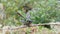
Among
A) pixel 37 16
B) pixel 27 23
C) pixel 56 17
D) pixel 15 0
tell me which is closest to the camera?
pixel 27 23

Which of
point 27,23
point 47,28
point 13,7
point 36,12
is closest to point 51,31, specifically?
point 47,28

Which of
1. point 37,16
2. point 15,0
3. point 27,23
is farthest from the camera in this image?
point 15,0

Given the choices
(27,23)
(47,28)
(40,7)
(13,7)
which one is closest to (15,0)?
(13,7)

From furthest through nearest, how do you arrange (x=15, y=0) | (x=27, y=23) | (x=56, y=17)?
(x=15, y=0) < (x=56, y=17) < (x=27, y=23)

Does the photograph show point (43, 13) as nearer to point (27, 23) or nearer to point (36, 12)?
point (36, 12)

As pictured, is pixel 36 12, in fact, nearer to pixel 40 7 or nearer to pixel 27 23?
pixel 40 7

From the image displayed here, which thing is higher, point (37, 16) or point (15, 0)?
point (15, 0)

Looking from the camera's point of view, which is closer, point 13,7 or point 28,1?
point 13,7

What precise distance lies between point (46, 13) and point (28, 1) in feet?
1.47

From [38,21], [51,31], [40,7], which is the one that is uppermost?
→ [40,7]

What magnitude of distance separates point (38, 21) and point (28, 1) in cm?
48

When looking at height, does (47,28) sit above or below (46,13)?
below

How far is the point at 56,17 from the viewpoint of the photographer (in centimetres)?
229

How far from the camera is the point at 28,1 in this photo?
2.57 metres
